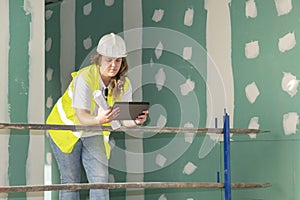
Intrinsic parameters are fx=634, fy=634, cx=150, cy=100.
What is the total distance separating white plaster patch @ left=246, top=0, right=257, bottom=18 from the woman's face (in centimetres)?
131

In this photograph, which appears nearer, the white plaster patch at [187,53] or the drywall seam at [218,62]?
the drywall seam at [218,62]

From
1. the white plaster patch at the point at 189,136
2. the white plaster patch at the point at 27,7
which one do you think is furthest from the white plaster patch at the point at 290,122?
the white plaster patch at the point at 27,7

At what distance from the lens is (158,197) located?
5.46m

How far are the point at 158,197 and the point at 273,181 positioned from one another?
1.28m

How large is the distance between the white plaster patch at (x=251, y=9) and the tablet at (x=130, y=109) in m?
1.45

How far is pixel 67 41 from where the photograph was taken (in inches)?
258

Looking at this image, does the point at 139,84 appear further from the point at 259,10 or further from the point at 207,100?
the point at 259,10

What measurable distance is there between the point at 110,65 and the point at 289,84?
52.8 inches

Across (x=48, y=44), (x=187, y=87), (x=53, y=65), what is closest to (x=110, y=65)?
(x=187, y=87)

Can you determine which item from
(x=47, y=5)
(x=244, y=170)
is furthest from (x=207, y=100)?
(x=47, y=5)

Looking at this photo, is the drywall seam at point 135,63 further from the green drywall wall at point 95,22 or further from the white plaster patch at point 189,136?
the white plaster patch at point 189,136

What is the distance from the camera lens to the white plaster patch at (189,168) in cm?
518

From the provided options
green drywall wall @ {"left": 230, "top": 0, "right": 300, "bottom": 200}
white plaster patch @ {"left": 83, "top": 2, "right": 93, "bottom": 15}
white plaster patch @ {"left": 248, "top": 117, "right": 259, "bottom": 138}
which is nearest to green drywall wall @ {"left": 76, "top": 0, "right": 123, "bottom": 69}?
white plaster patch @ {"left": 83, "top": 2, "right": 93, "bottom": 15}

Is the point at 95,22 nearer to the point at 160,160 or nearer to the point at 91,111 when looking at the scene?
the point at 160,160
